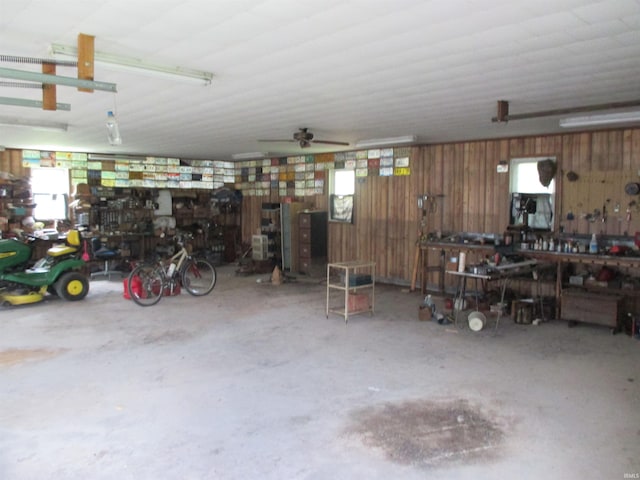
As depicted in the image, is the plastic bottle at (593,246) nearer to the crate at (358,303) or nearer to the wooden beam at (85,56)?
the crate at (358,303)

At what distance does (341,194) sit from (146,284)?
423 centimetres

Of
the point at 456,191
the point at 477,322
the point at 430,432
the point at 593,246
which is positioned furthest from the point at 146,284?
the point at 593,246

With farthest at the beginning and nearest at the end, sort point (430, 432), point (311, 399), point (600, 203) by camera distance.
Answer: point (600, 203)
point (311, 399)
point (430, 432)

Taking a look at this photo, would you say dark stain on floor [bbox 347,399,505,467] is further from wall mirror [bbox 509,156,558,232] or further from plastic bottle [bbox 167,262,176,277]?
plastic bottle [bbox 167,262,176,277]

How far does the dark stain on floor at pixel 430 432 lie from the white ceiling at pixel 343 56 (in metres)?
2.58

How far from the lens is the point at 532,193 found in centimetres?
714

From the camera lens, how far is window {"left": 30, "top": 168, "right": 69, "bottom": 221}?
9.51 m

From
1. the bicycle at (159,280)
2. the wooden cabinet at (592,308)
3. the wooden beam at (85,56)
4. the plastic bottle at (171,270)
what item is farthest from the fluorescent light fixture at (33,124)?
the wooden cabinet at (592,308)

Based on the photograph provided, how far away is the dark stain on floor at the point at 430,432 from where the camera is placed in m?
3.06

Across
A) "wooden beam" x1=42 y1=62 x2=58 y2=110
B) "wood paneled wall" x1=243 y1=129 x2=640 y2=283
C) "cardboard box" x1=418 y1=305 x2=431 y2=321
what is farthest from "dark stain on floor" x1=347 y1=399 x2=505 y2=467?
"wood paneled wall" x1=243 y1=129 x2=640 y2=283

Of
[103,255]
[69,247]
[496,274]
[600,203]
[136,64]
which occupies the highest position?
[136,64]

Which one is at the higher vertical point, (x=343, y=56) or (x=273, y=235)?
(x=343, y=56)

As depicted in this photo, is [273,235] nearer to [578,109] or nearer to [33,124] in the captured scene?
[33,124]

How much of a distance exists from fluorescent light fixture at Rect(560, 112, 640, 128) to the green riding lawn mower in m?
7.03
